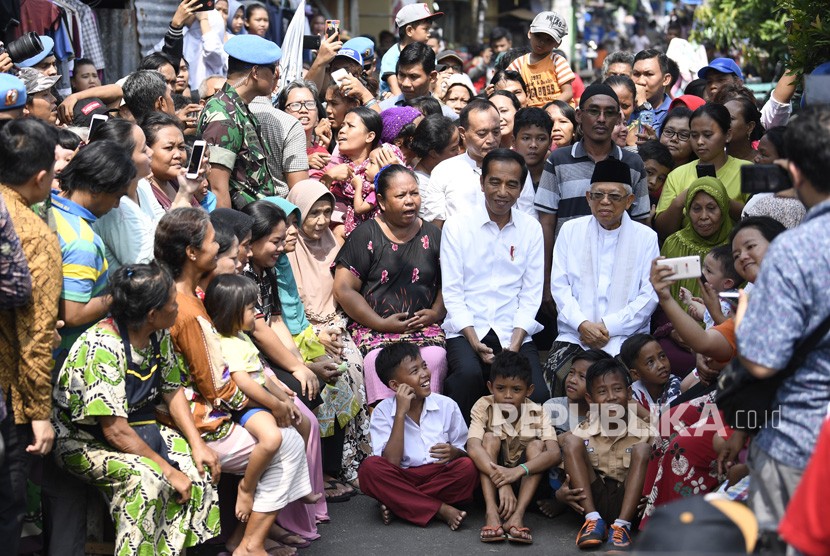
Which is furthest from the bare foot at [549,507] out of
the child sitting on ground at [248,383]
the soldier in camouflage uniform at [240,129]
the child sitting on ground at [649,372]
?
the soldier in camouflage uniform at [240,129]

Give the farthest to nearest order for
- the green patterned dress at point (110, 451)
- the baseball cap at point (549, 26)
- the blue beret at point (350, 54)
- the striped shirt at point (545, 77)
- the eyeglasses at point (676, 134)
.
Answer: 1. the striped shirt at point (545, 77)
2. the baseball cap at point (549, 26)
3. the blue beret at point (350, 54)
4. the eyeglasses at point (676, 134)
5. the green patterned dress at point (110, 451)

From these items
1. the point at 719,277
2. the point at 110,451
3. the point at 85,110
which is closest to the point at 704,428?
the point at 719,277

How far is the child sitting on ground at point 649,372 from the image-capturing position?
6.20 meters

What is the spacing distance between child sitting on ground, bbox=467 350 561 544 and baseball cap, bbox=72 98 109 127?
2910 millimetres

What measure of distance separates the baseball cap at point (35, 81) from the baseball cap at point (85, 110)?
292mm

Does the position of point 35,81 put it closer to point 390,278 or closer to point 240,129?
point 240,129

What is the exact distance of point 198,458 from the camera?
15.9 ft

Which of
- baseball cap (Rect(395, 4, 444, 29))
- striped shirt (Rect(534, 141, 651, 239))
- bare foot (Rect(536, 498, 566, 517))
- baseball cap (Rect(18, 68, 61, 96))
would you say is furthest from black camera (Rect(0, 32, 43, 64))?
bare foot (Rect(536, 498, 566, 517))

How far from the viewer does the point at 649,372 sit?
20.4 ft

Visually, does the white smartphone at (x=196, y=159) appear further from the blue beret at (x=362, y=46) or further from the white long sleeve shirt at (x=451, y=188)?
the blue beret at (x=362, y=46)

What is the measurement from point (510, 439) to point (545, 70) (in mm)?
4819

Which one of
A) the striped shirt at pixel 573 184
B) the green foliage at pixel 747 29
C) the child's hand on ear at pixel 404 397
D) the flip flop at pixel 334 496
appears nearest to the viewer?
the child's hand on ear at pixel 404 397

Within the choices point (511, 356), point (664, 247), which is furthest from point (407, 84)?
point (511, 356)

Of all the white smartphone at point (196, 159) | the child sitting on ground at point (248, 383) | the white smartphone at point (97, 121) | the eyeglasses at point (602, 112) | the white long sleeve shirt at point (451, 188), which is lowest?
the child sitting on ground at point (248, 383)
